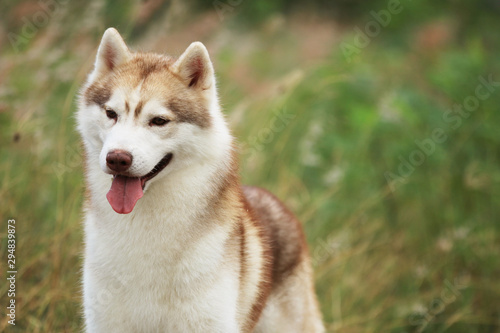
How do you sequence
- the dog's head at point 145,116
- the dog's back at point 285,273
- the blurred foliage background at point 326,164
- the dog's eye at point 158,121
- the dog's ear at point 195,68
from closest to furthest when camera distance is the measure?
1. the dog's head at point 145,116
2. the dog's eye at point 158,121
3. the dog's ear at point 195,68
4. the dog's back at point 285,273
5. the blurred foliage background at point 326,164

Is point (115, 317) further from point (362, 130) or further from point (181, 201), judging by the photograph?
point (362, 130)

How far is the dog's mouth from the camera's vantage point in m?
3.19

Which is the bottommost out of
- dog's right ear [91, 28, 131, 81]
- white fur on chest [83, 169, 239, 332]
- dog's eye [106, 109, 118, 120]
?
white fur on chest [83, 169, 239, 332]

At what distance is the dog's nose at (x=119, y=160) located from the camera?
9.93ft

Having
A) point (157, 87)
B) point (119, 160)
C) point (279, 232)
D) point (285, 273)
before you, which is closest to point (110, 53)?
point (157, 87)

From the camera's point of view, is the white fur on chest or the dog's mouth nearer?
the dog's mouth

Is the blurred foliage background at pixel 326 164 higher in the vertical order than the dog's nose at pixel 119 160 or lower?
lower

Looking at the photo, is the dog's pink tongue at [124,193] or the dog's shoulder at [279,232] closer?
the dog's pink tongue at [124,193]

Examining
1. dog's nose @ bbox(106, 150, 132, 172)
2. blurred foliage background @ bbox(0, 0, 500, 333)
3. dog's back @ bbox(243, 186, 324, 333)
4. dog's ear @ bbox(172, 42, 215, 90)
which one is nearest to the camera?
dog's nose @ bbox(106, 150, 132, 172)

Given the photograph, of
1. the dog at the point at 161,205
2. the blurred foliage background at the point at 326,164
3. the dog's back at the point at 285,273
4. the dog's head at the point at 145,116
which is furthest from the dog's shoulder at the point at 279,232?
the dog's head at the point at 145,116

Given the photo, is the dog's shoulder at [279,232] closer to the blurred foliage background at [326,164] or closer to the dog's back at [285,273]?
the dog's back at [285,273]

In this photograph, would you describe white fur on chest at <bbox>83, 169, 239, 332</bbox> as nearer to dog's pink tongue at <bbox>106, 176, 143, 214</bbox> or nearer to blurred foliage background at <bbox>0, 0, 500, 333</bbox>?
dog's pink tongue at <bbox>106, 176, 143, 214</bbox>

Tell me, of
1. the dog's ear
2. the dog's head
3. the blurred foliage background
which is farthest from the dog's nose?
the blurred foliage background

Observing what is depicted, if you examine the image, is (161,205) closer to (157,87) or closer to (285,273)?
(157,87)
